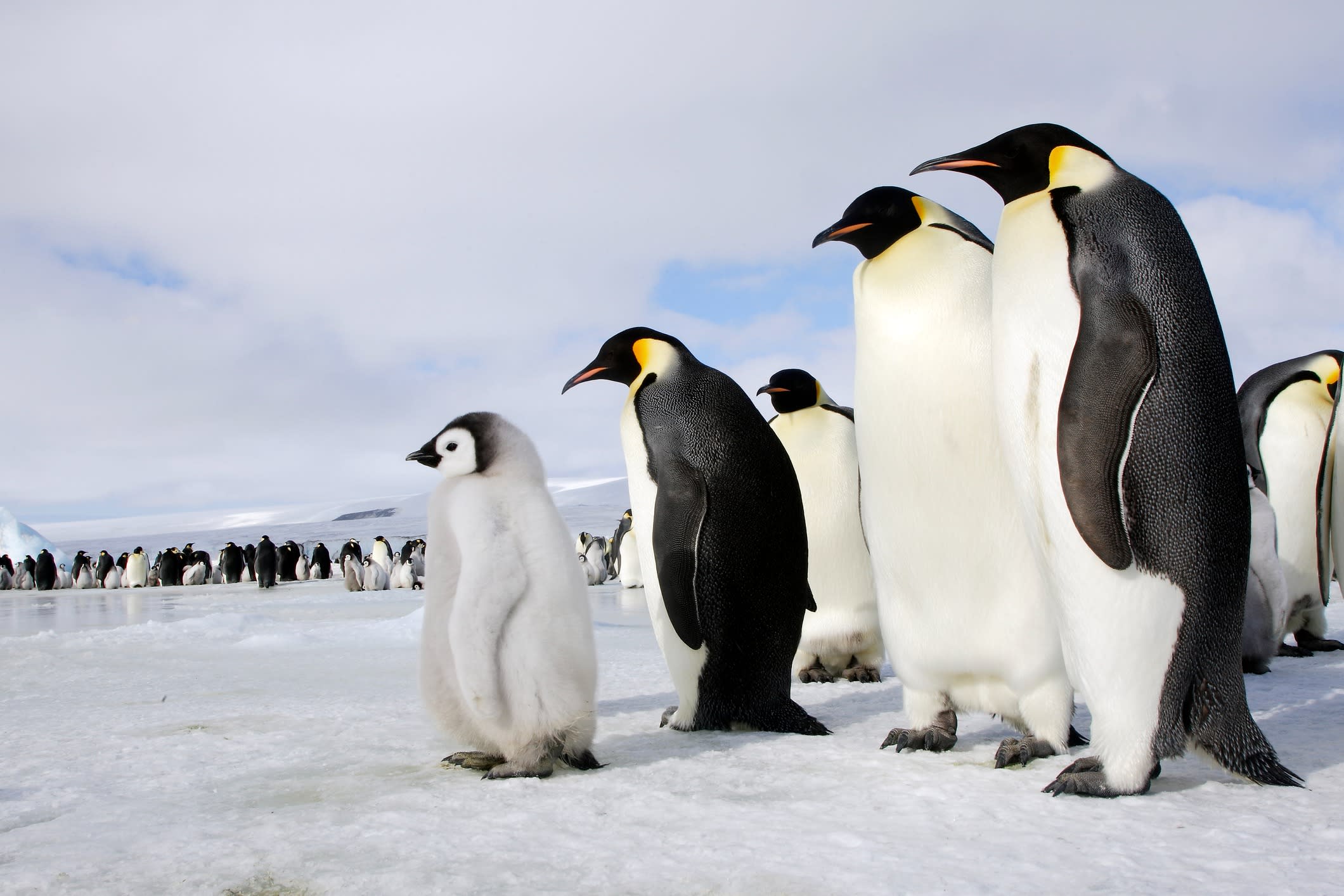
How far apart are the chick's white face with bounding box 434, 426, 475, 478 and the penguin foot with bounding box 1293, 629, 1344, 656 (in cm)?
468

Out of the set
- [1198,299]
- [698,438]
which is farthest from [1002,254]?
[698,438]

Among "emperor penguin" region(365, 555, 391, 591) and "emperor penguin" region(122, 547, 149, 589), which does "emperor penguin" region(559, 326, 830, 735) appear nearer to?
"emperor penguin" region(365, 555, 391, 591)

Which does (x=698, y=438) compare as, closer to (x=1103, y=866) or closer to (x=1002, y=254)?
(x=1002, y=254)

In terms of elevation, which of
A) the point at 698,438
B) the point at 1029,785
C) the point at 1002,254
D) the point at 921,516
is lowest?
the point at 1029,785

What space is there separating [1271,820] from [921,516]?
3.72 feet

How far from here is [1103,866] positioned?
1.64m

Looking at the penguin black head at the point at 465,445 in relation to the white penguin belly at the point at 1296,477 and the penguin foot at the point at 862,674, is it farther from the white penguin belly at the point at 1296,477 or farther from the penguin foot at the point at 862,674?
the white penguin belly at the point at 1296,477

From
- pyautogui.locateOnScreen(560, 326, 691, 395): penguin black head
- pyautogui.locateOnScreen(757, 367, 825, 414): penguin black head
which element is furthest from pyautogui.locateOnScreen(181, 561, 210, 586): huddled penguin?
pyautogui.locateOnScreen(560, 326, 691, 395): penguin black head

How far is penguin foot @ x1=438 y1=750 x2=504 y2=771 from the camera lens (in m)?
2.57

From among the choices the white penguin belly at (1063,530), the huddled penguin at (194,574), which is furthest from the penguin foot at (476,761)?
the huddled penguin at (194,574)

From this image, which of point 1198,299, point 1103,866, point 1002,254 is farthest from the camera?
point 1002,254

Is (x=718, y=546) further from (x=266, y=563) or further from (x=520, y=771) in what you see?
(x=266, y=563)

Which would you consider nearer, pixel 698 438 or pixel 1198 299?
pixel 1198 299

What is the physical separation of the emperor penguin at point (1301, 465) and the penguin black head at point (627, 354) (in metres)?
3.35
